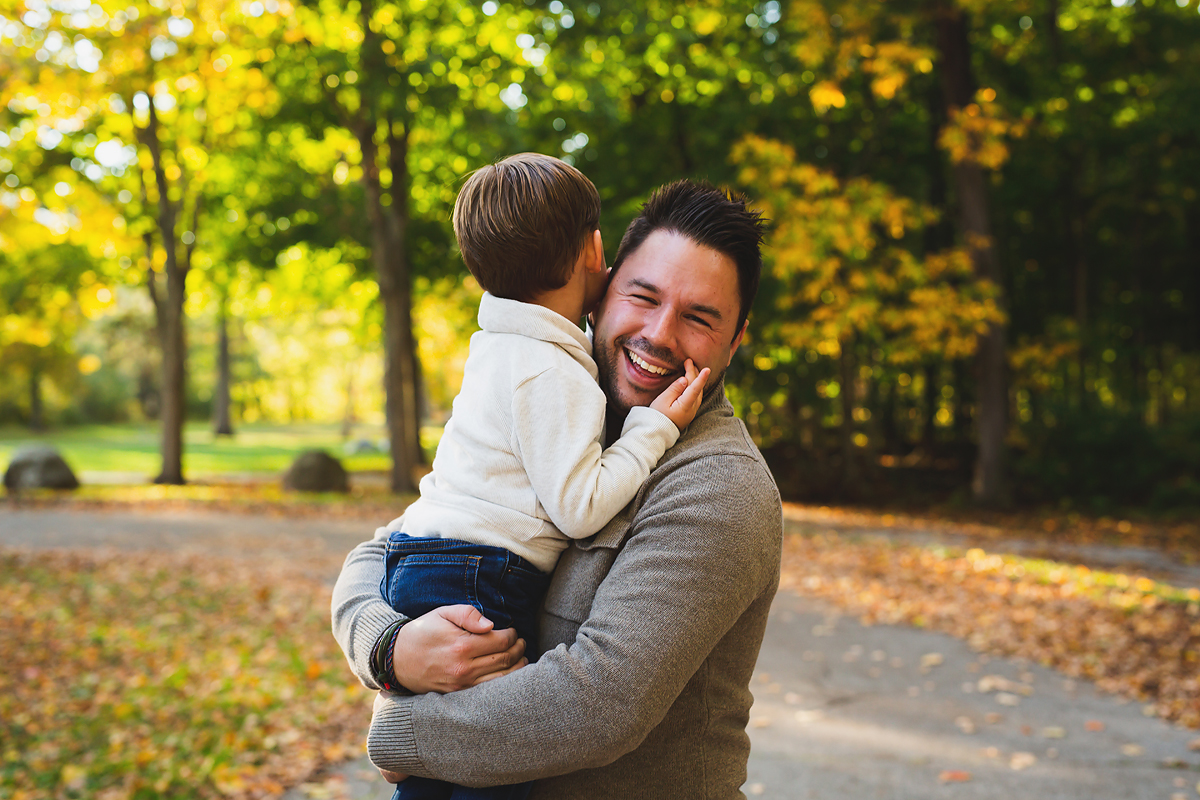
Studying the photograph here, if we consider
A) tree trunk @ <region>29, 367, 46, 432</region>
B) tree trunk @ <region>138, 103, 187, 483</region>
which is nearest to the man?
tree trunk @ <region>138, 103, 187, 483</region>

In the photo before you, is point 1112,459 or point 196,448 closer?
point 1112,459

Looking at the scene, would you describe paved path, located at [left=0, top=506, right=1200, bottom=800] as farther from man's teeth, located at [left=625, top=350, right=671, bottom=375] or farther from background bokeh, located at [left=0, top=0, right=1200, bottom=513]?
background bokeh, located at [left=0, top=0, right=1200, bottom=513]

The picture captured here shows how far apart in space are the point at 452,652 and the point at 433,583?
21 centimetres

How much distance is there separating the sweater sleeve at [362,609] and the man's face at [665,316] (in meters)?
0.65

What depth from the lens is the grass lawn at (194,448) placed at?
992 inches

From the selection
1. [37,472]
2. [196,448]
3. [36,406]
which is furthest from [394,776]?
[36,406]

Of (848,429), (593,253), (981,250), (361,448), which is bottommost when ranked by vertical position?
(361,448)

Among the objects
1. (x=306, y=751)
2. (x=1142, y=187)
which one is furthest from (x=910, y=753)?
(x=1142, y=187)

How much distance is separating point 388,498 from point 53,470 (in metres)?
6.56

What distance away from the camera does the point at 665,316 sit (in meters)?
1.88

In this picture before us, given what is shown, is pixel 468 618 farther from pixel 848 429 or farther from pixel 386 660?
pixel 848 429

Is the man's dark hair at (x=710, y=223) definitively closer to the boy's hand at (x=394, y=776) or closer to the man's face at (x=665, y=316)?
the man's face at (x=665, y=316)

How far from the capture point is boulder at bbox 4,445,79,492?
1731cm

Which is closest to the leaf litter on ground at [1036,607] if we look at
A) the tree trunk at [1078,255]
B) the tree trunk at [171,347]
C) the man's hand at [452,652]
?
the man's hand at [452,652]
